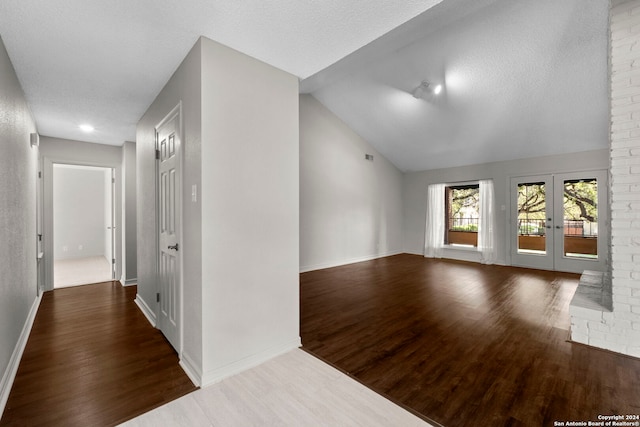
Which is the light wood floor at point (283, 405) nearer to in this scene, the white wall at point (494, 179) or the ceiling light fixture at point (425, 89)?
the ceiling light fixture at point (425, 89)

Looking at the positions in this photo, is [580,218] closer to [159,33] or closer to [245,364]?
[245,364]

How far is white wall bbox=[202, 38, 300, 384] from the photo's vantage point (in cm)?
187

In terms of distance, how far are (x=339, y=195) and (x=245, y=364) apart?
462cm

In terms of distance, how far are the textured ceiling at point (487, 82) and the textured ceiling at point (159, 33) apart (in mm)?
1653

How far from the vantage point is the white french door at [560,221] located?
202 inches

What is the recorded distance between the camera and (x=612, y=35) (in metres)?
2.32

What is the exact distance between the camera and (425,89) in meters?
4.55

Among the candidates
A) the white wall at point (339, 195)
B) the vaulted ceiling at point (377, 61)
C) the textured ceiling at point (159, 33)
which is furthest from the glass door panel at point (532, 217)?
the textured ceiling at point (159, 33)

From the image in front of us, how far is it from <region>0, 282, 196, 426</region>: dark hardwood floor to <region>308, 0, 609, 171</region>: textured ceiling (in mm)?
3916

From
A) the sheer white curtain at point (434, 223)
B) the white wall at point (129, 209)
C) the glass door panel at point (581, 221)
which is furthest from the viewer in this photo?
the sheer white curtain at point (434, 223)

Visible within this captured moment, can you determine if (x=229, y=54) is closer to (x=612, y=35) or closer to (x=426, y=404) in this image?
(x=426, y=404)

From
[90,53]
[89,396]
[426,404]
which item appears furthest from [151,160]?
[426,404]

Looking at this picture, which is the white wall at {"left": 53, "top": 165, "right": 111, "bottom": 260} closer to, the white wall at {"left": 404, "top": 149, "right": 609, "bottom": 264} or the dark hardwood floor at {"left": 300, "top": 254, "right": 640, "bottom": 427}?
the dark hardwood floor at {"left": 300, "top": 254, "right": 640, "bottom": 427}

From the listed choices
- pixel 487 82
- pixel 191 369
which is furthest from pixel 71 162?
pixel 487 82
